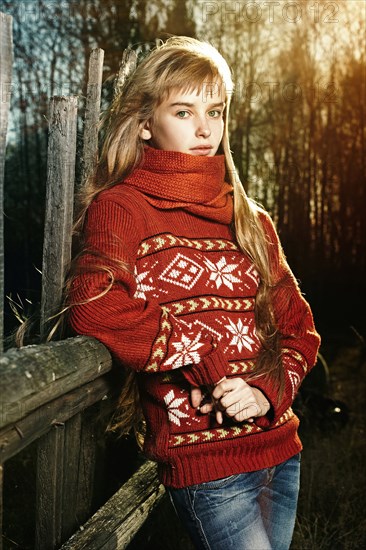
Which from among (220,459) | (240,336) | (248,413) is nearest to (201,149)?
(240,336)

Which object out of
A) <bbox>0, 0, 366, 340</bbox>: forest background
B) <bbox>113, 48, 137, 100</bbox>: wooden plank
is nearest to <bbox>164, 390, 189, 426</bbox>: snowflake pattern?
<bbox>113, 48, 137, 100</bbox>: wooden plank

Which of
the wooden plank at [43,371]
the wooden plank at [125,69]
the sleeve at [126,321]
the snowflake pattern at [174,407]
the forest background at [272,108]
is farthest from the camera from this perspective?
the forest background at [272,108]

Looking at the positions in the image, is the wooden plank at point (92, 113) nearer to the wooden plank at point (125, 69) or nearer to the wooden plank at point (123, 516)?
the wooden plank at point (125, 69)

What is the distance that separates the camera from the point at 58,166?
1.95 metres

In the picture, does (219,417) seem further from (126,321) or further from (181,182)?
(181,182)

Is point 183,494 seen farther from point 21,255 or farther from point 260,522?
point 21,255

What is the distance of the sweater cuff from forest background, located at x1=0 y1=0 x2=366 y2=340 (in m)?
3.57

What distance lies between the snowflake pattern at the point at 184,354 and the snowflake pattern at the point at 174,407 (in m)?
0.14

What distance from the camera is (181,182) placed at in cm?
209

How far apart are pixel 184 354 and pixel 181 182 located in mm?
609

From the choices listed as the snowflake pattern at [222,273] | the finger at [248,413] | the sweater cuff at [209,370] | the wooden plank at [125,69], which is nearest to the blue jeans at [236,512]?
the finger at [248,413]

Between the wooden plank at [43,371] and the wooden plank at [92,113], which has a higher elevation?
the wooden plank at [92,113]

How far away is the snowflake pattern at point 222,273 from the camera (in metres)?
2.03

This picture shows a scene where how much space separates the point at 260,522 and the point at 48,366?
2.88 feet
